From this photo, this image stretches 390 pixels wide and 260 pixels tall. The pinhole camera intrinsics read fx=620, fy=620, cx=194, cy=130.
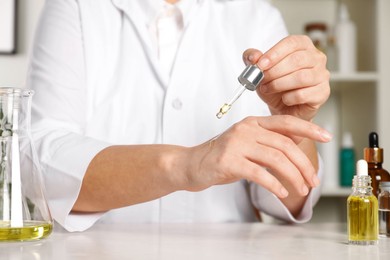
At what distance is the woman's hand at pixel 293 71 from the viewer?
3.43 ft

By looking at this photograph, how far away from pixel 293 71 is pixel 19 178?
0.49m

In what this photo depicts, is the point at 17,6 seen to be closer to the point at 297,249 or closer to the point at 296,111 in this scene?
the point at 296,111

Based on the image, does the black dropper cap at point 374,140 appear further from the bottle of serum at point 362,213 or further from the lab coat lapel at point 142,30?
the lab coat lapel at point 142,30

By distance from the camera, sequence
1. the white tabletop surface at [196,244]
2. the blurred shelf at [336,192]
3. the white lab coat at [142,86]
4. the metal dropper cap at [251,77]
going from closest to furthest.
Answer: the white tabletop surface at [196,244] → the metal dropper cap at [251,77] → the white lab coat at [142,86] → the blurred shelf at [336,192]

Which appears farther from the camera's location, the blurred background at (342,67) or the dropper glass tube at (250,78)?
the blurred background at (342,67)

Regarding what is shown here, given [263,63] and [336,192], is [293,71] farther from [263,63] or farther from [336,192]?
[336,192]

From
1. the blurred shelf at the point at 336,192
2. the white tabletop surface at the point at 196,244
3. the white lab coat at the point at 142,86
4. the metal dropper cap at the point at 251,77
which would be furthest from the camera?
the blurred shelf at the point at 336,192

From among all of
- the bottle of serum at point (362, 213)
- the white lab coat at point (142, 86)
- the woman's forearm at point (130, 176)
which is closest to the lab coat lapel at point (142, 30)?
the white lab coat at point (142, 86)

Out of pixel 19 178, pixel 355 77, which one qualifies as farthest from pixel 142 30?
pixel 355 77

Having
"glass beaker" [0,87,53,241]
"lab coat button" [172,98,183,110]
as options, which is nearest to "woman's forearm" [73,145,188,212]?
"glass beaker" [0,87,53,241]

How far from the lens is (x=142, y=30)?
1.49 meters

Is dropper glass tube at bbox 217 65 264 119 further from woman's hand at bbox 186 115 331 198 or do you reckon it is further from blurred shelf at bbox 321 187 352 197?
blurred shelf at bbox 321 187 352 197

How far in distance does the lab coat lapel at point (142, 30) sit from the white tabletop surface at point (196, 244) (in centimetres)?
41

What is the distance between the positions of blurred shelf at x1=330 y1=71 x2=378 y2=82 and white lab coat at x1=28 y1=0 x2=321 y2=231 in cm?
93
